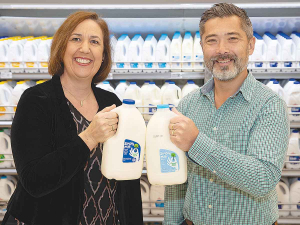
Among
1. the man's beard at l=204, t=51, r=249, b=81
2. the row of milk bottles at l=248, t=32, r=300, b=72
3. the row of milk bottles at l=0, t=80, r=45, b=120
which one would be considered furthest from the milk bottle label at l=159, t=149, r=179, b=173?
the row of milk bottles at l=0, t=80, r=45, b=120

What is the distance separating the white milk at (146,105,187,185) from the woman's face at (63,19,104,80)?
1.38ft

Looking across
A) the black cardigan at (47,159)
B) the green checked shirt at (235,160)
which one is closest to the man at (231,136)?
the green checked shirt at (235,160)

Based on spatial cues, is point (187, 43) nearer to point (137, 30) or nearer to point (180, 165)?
point (137, 30)

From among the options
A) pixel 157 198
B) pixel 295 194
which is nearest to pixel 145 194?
pixel 157 198

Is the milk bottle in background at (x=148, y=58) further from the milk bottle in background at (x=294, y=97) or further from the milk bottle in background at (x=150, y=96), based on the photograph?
the milk bottle in background at (x=294, y=97)

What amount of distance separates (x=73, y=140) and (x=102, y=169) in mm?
183

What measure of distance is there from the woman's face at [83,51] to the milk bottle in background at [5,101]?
156 centimetres

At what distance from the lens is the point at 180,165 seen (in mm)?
1411

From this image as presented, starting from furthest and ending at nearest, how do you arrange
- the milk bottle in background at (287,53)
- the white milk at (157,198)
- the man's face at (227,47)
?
1. the white milk at (157,198)
2. the milk bottle in background at (287,53)
3. the man's face at (227,47)

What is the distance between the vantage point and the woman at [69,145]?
4.51 feet

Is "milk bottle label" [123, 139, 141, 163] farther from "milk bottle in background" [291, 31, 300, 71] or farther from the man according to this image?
"milk bottle in background" [291, 31, 300, 71]

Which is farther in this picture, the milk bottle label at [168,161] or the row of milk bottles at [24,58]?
the row of milk bottles at [24,58]

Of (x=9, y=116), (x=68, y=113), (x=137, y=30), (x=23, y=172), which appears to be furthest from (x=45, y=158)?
(x=137, y=30)

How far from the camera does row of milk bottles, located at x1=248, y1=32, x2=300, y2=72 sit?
2.77 m
